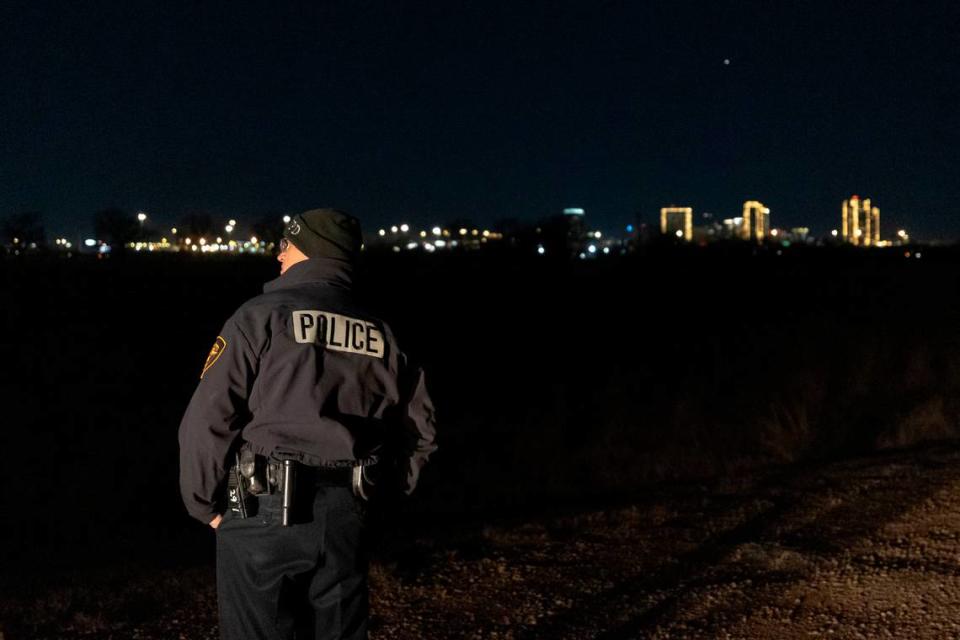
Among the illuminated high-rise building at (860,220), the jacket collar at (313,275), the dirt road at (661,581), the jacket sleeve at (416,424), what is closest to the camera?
the jacket collar at (313,275)

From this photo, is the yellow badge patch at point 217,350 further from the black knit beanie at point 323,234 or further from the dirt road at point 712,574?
the dirt road at point 712,574

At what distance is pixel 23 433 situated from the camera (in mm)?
14906

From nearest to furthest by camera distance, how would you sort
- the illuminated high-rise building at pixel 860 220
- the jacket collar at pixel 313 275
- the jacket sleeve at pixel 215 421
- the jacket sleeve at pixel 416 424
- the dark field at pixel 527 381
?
the jacket sleeve at pixel 215 421 < the jacket collar at pixel 313 275 < the jacket sleeve at pixel 416 424 < the dark field at pixel 527 381 < the illuminated high-rise building at pixel 860 220

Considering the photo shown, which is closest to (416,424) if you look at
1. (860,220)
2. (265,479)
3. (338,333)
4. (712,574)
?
(338,333)

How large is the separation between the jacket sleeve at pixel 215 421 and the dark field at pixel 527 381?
11.5ft

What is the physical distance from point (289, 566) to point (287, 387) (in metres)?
0.57

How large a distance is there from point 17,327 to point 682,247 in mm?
27774

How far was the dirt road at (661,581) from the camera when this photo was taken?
15.8ft

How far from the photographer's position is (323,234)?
3.11 metres

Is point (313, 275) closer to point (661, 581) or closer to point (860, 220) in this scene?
point (661, 581)

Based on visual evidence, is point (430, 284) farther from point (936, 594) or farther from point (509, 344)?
point (936, 594)

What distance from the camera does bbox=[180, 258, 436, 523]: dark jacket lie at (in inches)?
113

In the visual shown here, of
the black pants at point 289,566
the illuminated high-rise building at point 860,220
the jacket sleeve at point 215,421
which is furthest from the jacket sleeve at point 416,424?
the illuminated high-rise building at point 860,220

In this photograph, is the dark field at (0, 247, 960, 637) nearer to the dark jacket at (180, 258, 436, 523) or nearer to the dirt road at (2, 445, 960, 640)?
the dirt road at (2, 445, 960, 640)
